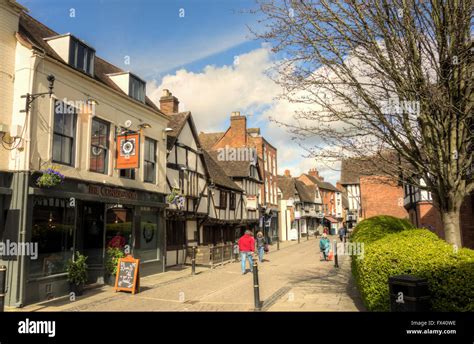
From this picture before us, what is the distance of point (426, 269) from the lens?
19.2 ft

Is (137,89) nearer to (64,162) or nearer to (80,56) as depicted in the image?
(80,56)

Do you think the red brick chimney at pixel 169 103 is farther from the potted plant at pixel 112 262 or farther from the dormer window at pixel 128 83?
the potted plant at pixel 112 262

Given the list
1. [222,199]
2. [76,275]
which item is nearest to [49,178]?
[76,275]

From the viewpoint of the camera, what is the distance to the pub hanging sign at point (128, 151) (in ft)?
41.7

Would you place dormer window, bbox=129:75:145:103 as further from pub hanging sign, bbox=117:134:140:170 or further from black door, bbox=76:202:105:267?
black door, bbox=76:202:105:267

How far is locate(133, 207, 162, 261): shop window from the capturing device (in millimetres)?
14695

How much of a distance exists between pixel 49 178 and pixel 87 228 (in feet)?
11.3

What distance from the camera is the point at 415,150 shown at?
6965mm

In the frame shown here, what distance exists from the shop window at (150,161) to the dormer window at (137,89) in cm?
177

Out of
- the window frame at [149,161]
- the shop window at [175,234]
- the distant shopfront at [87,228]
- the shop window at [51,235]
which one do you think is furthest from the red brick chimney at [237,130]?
the shop window at [51,235]

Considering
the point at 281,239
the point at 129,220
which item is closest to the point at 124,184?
the point at 129,220

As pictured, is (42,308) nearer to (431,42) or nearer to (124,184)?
(124,184)

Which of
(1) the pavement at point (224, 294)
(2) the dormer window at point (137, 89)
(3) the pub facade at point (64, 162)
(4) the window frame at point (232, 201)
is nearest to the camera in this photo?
(1) the pavement at point (224, 294)
